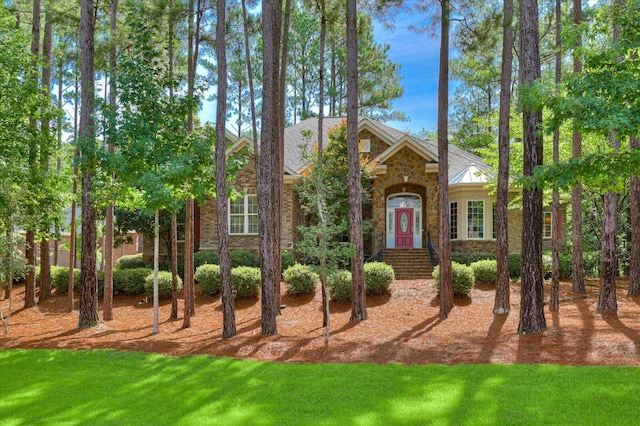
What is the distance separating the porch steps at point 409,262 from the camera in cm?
2131

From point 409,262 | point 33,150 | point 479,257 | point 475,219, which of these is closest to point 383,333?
point 33,150

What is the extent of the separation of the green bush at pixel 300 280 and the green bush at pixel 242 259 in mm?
3646

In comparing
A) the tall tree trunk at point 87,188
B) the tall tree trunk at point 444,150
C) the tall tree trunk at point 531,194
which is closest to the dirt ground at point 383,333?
the tall tree trunk at point 531,194

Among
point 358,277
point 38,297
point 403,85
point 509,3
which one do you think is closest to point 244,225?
point 38,297

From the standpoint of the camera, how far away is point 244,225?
924 inches

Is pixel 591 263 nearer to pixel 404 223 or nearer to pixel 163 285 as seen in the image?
pixel 404 223

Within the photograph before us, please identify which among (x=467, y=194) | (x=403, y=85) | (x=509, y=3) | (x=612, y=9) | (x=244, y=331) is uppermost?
(x=403, y=85)

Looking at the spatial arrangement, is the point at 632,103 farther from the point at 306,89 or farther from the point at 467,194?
the point at 306,89

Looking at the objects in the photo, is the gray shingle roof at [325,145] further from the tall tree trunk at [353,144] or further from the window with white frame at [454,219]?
the tall tree trunk at [353,144]

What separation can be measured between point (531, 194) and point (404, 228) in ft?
44.5

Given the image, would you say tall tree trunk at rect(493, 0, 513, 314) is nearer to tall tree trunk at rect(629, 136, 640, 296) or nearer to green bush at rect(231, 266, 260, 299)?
tall tree trunk at rect(629, 136, 640, 296)

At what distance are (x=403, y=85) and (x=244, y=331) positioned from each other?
25.1m

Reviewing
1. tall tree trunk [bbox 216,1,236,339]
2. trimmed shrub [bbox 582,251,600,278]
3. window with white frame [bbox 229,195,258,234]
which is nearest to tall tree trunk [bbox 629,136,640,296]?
trimmed shrub [bbox 582,251,600,278]

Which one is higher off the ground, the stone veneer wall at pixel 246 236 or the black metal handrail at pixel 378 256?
the stone veneer wall at pixel 246 236
